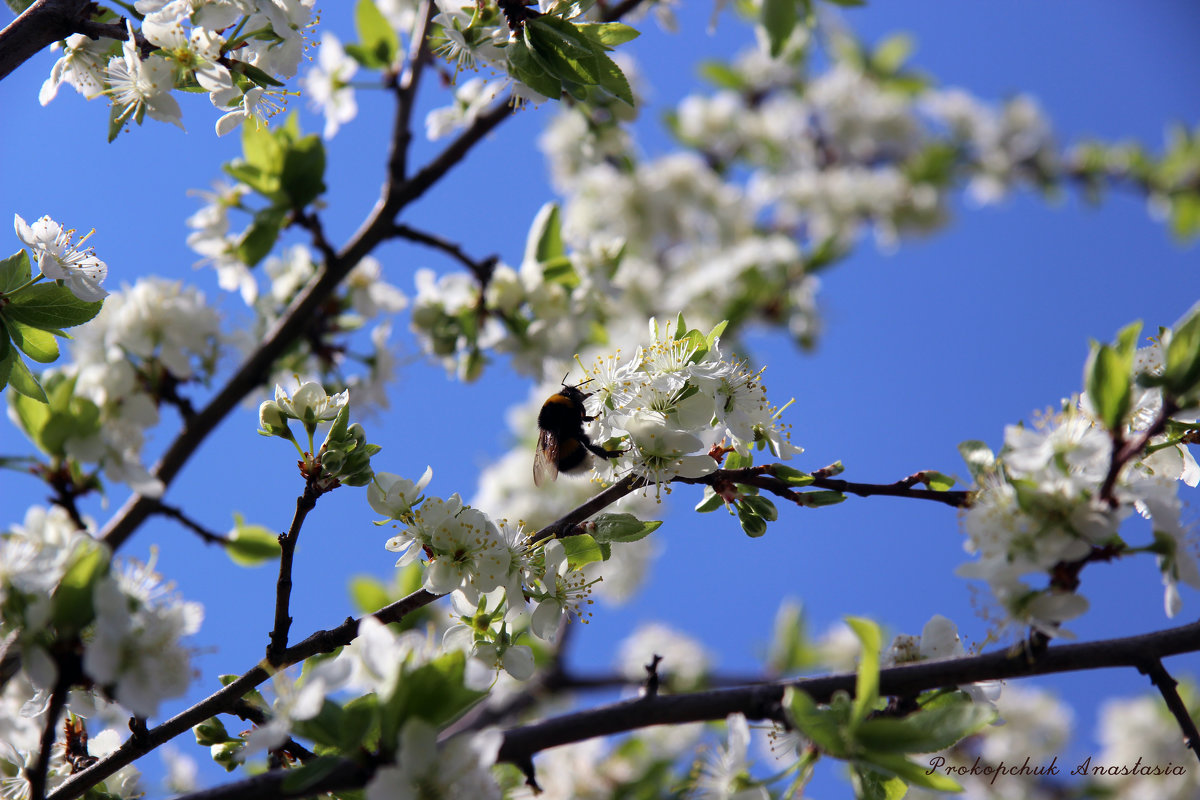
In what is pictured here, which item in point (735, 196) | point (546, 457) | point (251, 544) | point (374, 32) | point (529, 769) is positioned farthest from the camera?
point (735, 196)

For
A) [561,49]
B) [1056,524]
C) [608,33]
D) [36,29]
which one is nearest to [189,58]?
[36,29]

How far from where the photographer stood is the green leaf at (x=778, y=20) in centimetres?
265

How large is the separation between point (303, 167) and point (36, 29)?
1094 millimetres

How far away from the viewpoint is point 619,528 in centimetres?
171

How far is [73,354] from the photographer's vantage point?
8.82 ft

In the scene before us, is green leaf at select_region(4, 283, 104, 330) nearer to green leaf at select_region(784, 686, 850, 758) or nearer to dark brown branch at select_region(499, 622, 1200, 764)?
dark brown branch at select_region(499, 622, 1200, 764)

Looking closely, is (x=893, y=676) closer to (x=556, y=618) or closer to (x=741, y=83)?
(x=556, y=618)

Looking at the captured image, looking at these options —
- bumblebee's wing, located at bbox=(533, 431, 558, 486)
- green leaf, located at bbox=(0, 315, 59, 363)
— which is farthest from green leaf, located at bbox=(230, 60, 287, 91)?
bumblebee's wing, located at bbox=(533, 431, 558, 486)

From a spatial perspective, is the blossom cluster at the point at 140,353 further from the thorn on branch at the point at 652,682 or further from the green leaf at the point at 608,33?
the thorn on branch at the point at 652,682

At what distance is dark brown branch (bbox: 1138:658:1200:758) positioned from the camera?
1461 mm

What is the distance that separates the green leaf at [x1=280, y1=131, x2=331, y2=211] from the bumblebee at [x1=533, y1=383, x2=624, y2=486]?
4.19 ft

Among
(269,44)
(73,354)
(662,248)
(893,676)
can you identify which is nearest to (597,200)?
(662,248)

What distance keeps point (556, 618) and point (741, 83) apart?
5.24 meters

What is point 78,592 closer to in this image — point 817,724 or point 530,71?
point 817,724
